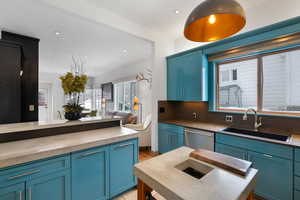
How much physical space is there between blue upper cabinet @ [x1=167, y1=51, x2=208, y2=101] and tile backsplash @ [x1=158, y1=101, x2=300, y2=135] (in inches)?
12.3

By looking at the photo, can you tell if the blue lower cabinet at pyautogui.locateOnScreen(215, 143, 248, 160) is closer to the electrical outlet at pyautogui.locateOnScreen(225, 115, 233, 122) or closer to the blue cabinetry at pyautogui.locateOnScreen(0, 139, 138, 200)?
the electrical outlet at pyautogui.locateOnScreen(225, 115, 233, 122)

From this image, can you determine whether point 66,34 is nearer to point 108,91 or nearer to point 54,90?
point 108,91

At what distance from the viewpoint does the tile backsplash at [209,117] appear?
1.89 metres

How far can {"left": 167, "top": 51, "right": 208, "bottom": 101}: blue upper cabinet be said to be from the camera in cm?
257

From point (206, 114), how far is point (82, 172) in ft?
8.12

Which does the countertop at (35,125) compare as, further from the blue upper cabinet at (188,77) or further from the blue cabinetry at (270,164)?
the blue cabinetry at (270,164)

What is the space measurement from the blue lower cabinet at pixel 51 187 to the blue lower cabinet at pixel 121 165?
478 mm

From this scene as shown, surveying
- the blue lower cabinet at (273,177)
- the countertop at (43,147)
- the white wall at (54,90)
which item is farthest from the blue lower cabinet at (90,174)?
the white wall at (54,90)

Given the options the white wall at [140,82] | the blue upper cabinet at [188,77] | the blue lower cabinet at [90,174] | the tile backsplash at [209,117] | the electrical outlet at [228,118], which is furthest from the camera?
the white wall at [140,82]

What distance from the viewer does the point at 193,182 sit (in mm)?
832

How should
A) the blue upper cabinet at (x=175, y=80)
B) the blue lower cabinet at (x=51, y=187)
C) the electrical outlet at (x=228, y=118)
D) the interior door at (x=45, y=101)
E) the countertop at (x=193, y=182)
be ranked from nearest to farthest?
the countertop at (x=193, y=182) → the blue lower cabinet at (x=51, y=187) → the electrical outlet at (x=228, y=118) → the blue upper cabinet at (x=175, y=80) → the interior door at (x=45, y=101)

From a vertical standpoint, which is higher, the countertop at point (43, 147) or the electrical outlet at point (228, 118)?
the electrical outlet at point (228, 118)

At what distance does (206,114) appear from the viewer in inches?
111

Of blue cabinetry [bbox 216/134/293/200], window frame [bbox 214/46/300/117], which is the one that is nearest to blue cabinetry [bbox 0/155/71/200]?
blue cabinetry [bbox 216/134/293/200]
